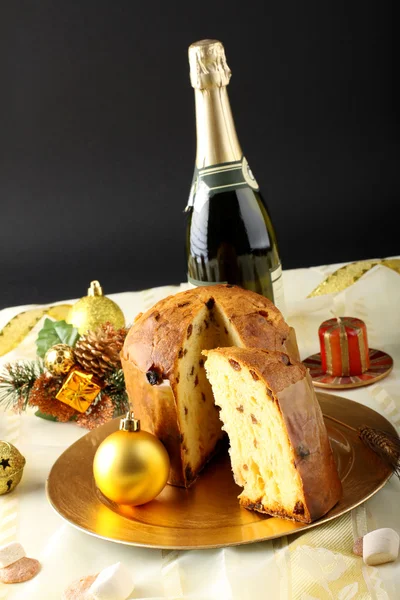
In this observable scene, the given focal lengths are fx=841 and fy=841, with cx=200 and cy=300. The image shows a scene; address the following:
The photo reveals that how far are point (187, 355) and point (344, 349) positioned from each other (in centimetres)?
69

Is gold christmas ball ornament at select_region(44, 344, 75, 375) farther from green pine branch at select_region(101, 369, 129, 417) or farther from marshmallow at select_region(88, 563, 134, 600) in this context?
marshmallow at select_region(88, 563, 134, 600)

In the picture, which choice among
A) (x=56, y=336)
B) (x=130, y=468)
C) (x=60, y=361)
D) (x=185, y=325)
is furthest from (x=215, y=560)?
(x=56, y=336)

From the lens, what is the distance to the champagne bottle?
8.86 ft

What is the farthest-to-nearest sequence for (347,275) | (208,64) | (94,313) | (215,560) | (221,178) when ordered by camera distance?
(347,275) < (94,313) < (221,178) < (208,64) < (215,560)

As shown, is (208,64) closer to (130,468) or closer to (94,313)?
(94,313)

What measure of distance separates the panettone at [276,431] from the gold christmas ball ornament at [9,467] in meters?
0.60

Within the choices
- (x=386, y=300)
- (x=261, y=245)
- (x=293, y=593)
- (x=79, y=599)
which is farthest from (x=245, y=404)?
(x=386, y=300)

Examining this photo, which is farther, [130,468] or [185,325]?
[185,325]

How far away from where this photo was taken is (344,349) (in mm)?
2604

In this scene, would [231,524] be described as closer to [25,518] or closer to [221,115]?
[25,518]

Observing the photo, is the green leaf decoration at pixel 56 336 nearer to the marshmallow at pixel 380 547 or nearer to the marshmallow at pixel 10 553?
the marshmallow at pixel 10 553

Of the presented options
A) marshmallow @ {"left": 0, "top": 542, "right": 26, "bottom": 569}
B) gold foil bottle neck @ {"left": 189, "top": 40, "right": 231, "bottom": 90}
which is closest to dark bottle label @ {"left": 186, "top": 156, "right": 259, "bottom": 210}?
gold foil bottle neck @ {"left": 189, "top": 40, "right": 231, "bottom": 90}

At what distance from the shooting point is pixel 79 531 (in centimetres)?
197

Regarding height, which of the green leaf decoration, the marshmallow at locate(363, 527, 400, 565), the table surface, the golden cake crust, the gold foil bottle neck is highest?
the gold foil bottle neck
